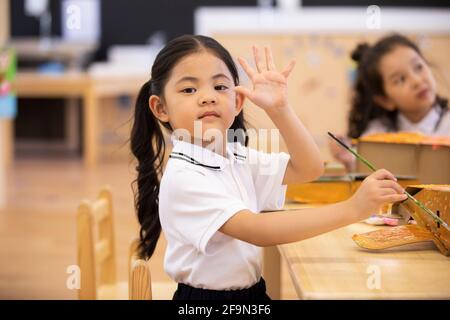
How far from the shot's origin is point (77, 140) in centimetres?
699

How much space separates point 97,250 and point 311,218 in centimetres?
77

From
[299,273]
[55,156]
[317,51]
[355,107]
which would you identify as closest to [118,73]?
[55,156]

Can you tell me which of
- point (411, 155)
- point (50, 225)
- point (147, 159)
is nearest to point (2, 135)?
point (50, 225)

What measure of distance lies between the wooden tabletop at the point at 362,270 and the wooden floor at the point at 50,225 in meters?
0.61

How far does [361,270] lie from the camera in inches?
38.1

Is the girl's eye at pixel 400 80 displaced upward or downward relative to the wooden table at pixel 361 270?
upward

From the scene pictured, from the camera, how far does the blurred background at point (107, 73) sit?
397 cm

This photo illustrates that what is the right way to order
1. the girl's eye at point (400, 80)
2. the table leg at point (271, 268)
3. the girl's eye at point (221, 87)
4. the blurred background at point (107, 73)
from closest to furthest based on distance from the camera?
1. the girl's eye at point (221, 87)
2. the table leg at point (271, 268)
3. the girl's eye at point (400, 80)
4. the blurred background at point (107, 73)

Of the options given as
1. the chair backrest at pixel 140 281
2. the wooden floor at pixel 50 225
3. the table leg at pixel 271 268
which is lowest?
the wooden floor at pixel 50 225

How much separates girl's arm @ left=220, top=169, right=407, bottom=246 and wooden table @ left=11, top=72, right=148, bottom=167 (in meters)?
4.85

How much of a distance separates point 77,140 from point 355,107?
16.5 ft

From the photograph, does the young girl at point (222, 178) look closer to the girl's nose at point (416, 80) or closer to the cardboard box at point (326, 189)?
the cardboard box at point (326, 189)

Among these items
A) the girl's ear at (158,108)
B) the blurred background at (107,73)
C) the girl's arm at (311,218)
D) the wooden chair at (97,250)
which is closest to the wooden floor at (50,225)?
the blurred background at (107,73)

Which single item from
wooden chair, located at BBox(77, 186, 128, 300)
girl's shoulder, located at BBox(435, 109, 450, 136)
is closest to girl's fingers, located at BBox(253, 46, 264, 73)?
wooden chair, located at BBox(77, 186, 128, 300)
